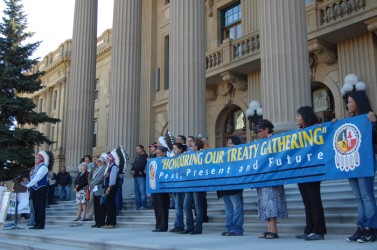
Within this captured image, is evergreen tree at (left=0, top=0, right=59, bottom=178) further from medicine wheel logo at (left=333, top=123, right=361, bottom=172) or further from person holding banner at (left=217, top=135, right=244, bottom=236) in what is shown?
medicine wheel logo at (left=333, top=123, right=361, bottom=172)

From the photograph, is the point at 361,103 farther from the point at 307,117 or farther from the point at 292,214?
the point at 292,214

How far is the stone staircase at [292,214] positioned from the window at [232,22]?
37.7 ft

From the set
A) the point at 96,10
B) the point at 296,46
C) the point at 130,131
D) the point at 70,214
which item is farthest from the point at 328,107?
the point at 96,10

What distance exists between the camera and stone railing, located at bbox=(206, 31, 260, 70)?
699 inches

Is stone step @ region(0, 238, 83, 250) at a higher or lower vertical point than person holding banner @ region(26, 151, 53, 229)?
lower

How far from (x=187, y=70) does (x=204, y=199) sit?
20.6 ft

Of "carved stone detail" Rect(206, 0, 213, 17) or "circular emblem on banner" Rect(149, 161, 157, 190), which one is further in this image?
"carved stone detail" Rect(206, 0, 213, 17)

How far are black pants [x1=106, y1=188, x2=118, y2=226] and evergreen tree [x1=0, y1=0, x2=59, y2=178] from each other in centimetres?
1109

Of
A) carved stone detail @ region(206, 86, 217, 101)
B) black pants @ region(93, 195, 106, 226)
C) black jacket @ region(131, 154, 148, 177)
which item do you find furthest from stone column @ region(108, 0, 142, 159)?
black pants @ region(93, 195, 106, 226)

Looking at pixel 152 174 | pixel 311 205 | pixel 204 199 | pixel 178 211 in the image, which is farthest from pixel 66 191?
pixel 311 205

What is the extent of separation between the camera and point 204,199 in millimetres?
8320

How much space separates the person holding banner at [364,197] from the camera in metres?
5.21

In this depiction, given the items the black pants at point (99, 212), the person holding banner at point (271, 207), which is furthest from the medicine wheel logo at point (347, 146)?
the black pants at point (99, 212)

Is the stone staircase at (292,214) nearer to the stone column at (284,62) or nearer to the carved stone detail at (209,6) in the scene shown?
Answer: the stone column at (284,62)
